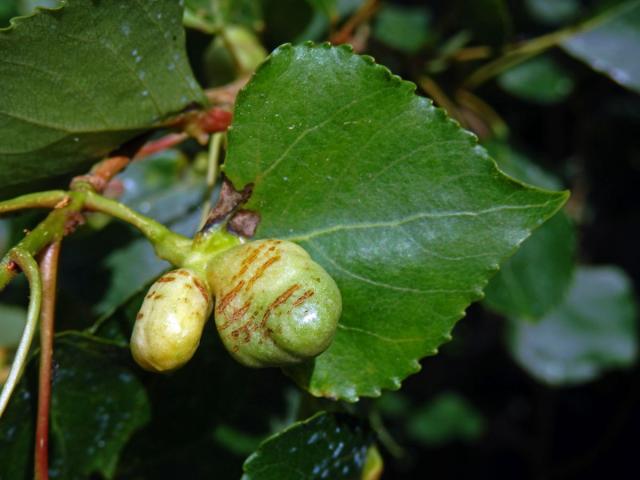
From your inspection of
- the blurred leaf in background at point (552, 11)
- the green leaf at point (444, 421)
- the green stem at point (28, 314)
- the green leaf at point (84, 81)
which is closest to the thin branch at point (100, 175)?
the green leaf at point (84, 81)

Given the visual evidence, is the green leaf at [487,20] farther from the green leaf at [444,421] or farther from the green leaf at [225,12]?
the green leaf at [444,421]

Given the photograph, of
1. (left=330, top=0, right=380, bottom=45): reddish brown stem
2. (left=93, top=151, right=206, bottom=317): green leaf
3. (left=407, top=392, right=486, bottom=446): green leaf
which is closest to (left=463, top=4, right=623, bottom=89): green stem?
(left=330, top=0, right=380, bottom=45): reddish brown stem

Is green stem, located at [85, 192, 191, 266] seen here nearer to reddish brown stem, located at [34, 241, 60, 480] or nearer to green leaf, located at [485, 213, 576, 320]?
reddish brown stem, located at [34, 241, 60, 480]

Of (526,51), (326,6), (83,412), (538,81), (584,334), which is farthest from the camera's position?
(584,334)

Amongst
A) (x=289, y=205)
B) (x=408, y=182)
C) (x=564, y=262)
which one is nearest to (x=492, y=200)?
(x=408, y=182)

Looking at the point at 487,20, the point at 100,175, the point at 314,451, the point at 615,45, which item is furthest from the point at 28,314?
the point at 615,45

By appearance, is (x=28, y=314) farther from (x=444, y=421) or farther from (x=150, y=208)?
(x=444, y=421)

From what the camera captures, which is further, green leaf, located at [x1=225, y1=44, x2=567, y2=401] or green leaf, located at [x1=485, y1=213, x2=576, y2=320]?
green leaf, located at [x1=485, y1=213, x2=576, y2=320]
